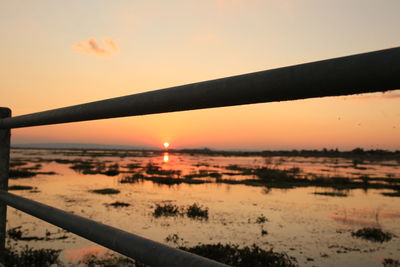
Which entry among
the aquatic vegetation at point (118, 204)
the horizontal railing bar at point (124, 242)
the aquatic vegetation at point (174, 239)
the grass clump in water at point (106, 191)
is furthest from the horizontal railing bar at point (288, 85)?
the grass clump in water at point (106, 191)

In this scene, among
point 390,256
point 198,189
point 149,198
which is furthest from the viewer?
point 198,189

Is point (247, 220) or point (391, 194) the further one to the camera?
point (391, 194)

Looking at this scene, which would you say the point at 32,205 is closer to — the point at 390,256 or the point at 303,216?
the point at 390,256

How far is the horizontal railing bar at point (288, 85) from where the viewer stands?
522 millimetres

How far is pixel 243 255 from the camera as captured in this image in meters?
6.10

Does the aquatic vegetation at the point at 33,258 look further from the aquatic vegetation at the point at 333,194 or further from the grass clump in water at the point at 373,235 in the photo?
the aquatic vegetation at the point at 333,194

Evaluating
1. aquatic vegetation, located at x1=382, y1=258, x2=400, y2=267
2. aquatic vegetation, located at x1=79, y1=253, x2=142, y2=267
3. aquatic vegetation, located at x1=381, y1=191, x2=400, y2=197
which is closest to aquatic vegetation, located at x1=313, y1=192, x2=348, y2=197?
aquatic vegetation, located at x1=381, y1=191, x2=400, y2=197

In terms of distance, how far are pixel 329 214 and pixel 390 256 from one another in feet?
12.4

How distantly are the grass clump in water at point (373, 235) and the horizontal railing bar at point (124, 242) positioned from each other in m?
8.07

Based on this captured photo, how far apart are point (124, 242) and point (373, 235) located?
27.7 feet

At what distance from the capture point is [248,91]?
0.68m

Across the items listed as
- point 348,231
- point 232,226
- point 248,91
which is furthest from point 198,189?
point 248,91

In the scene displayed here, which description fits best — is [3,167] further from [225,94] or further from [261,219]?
[261,219]

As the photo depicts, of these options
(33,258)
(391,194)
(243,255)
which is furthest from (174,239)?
(391,194)
